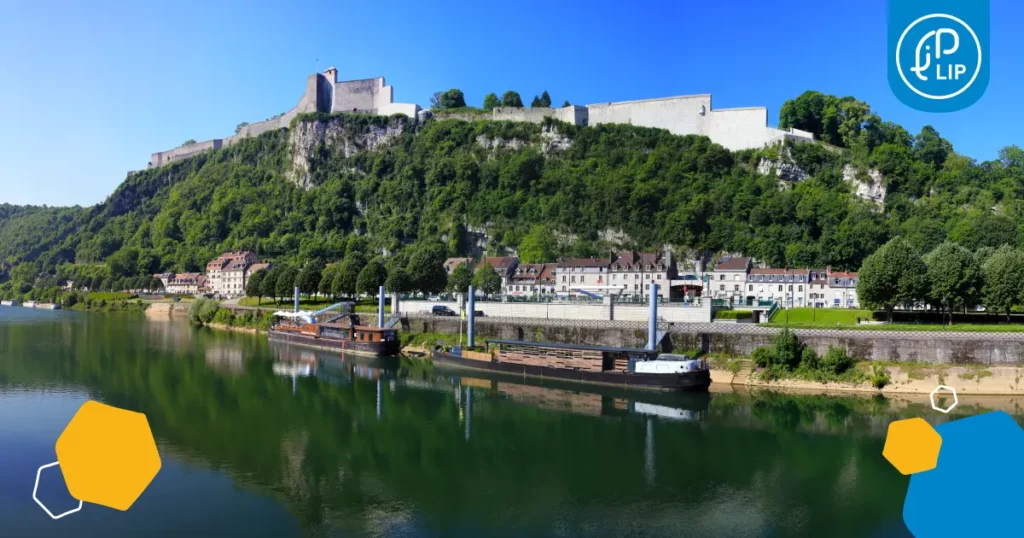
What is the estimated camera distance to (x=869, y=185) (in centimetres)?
5859

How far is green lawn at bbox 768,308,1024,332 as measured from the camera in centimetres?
2616

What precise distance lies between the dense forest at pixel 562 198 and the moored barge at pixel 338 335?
17286 mm

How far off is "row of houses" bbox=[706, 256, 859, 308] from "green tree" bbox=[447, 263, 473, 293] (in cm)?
1795

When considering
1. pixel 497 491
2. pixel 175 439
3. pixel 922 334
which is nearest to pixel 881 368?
pixel 922 334

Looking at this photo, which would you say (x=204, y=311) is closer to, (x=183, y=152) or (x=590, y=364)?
(x=590, y=364)

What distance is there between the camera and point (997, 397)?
908 inches

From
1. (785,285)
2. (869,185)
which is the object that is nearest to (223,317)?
(785,285)

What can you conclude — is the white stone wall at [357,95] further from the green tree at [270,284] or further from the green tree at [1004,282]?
the green tree at [1004,282]

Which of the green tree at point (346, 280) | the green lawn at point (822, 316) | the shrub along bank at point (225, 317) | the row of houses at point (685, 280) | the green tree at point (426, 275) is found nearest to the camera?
the green lawn at point (822, 316)

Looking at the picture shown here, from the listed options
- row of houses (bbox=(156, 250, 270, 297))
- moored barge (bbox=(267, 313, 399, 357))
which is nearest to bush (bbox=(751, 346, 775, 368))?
moored barge (bbox=(267, 313, 399, 357))

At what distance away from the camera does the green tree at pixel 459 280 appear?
52.6 m

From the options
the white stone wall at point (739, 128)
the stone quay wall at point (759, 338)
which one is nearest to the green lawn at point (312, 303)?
the stone quay wall at point (759, 338)

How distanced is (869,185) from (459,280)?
36158 mm

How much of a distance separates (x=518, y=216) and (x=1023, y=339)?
1860 inches
